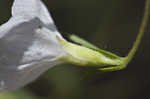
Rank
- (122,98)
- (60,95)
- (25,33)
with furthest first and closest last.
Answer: (122,98) → (60,95) → (25,33)

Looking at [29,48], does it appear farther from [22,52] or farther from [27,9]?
[27,9]

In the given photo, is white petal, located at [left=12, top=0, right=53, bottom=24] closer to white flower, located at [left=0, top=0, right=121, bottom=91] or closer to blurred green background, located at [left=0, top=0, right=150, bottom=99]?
white flower, located at [left=0, top=0, right=121, bottom=91]

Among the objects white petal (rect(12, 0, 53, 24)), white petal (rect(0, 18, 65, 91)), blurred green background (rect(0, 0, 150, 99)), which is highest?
white petal (rect(12, 0, 53, 24))

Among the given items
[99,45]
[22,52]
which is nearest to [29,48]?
[22,52]

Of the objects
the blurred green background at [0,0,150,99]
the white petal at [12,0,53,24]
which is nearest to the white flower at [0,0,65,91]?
the white petal at [12,0,53,24]

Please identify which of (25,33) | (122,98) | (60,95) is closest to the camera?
(25,33)

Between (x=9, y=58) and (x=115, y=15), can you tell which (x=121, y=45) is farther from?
(x=9, y=58)

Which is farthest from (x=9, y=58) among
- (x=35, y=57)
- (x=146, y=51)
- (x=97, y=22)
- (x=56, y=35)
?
(x=146, y=51)
